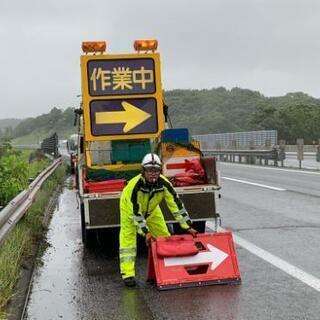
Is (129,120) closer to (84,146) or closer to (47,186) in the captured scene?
(84,146)

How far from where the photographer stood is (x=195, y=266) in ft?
22.6

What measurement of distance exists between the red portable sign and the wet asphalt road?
0.12 m

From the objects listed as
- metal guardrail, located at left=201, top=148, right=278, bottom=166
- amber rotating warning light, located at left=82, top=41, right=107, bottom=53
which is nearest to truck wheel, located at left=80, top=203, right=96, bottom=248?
amber rotating warning light, located at left=82, top=41, right=107, bottom=53

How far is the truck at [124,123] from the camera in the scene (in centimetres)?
943

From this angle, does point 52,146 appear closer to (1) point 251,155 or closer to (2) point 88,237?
(1) point 251,155

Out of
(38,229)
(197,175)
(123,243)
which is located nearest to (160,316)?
(123,243)

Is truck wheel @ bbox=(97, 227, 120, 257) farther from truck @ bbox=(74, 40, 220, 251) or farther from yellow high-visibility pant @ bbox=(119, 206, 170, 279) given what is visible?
yellow high-visibility pant @ bbox=(119, 206, 170, 279)

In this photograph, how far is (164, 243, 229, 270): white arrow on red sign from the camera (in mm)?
6801

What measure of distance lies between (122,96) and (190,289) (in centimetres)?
461

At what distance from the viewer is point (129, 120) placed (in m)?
10.5

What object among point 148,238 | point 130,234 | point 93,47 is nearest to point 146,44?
point 93,47

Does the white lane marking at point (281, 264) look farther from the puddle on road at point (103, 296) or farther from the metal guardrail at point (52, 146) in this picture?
the metal guardrail at point (52, 146)

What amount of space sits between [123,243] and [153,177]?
0.82 meters

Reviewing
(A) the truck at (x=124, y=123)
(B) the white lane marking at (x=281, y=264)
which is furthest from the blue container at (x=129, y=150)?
(B) the white lane marking at (x=281, y=264)
